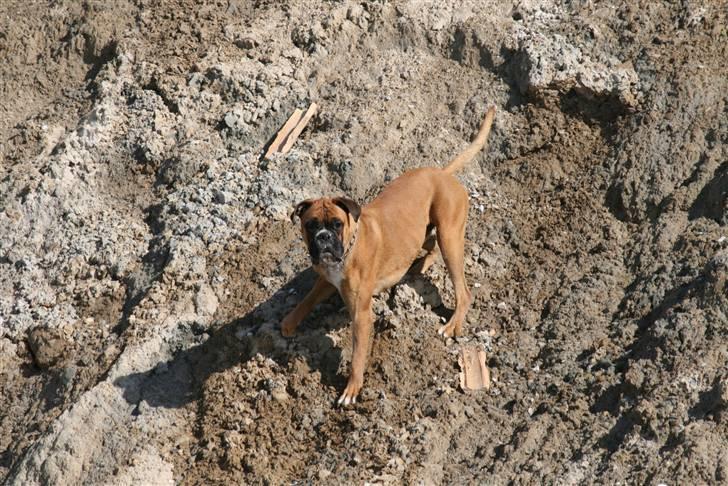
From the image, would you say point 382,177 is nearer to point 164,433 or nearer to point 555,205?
point 555,205

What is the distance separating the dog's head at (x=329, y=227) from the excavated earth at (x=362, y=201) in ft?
3.48

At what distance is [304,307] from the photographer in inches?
378

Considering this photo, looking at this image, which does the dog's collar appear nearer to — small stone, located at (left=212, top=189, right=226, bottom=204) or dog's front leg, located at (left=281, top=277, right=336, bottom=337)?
dog's front leg, located at (left=281, top=277, right=336, bottom=337)

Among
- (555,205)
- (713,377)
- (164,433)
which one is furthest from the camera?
(555,205)

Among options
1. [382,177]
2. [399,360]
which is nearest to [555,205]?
[382,177]

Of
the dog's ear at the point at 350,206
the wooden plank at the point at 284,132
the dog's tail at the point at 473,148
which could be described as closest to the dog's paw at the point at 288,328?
the dog's ear at the point at 350,206

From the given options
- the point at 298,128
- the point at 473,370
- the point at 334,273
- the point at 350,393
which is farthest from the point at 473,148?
the point at 350,393

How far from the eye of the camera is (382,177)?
1118cm

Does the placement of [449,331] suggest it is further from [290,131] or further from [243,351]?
[290,131]

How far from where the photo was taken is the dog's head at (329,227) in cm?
882

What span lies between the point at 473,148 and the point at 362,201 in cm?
132

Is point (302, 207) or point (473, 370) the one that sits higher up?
point (302, 207)

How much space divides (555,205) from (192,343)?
403 cm

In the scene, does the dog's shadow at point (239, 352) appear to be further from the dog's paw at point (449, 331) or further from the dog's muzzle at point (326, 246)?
the dog's muzzle at point (326, 246)
